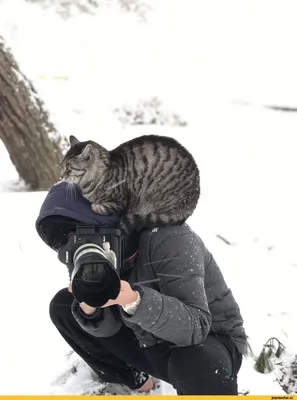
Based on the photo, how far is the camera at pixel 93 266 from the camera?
1771 millimetres

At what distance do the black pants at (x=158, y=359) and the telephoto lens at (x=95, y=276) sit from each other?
50cm

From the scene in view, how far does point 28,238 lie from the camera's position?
3.86 metres

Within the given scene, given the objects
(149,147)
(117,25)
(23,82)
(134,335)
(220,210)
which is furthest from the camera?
(117,25)

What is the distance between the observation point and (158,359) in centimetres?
224

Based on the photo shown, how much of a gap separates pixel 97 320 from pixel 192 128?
6.16m

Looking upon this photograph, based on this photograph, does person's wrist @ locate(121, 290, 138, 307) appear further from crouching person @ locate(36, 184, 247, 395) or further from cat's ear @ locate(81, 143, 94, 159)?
cat's ear @ locate(81, 143, 94, 159)

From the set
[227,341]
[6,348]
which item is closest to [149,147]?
[227,341]

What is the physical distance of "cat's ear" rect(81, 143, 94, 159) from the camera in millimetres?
2918

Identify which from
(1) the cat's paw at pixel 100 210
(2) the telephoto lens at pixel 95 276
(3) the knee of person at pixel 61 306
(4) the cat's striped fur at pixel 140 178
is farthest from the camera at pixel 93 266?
(3) the knee of person at pixel 61 306

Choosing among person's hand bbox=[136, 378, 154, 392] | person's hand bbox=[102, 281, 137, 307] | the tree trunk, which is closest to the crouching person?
person's hand bbox=[102, 281, 137, 307]

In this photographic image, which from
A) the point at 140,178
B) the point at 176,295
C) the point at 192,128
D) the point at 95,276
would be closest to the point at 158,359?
the point at 176,295

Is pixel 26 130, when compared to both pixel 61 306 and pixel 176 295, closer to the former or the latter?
pixel 61 306

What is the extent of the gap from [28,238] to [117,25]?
26.7 ft

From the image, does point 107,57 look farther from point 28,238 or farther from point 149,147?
point 149,147
